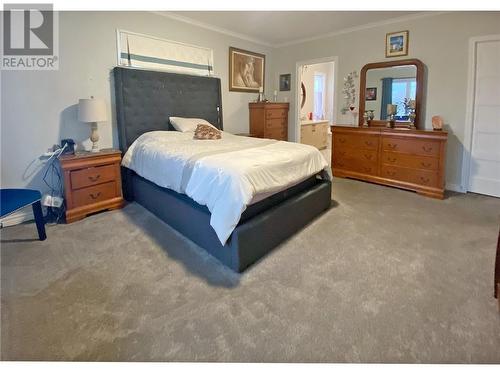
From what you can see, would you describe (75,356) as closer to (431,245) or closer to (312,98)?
(431,245)

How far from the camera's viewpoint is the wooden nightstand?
3.04 m

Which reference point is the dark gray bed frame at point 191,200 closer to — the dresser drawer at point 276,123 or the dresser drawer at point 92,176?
the dresser drawer at point 92,176

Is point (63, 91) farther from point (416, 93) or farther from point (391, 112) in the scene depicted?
point (416, 93)

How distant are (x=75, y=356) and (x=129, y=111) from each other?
294 centimetres

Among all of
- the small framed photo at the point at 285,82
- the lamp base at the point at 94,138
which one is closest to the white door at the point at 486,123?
the small framed photo at the point at 285,82

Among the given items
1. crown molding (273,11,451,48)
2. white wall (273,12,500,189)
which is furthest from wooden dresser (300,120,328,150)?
white wall (273,12,500,189)

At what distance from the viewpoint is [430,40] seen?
4.00 meters

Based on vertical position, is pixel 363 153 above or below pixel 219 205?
above

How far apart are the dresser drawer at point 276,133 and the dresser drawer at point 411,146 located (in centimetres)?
197

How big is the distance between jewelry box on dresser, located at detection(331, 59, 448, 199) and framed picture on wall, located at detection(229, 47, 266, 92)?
1740 mm

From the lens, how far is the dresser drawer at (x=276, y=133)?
546 centimetres

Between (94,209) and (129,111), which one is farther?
(129,111)

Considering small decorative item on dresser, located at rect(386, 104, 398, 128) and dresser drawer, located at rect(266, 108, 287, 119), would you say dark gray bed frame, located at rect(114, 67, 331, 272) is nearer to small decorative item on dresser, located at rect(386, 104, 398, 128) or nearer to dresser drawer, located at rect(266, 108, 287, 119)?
dresser drawer, located at rect(266, 108, 287, 119)
